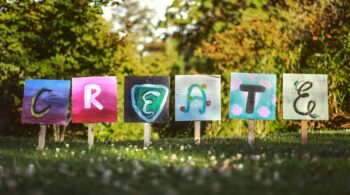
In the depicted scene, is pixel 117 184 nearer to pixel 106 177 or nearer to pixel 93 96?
pixel 106 177

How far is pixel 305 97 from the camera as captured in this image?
10.2 metres

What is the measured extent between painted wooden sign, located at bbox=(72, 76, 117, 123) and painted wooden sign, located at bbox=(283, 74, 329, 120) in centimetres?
331

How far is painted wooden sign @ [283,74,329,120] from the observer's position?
10.2m

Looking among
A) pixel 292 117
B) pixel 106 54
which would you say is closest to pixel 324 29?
pixel 106 54

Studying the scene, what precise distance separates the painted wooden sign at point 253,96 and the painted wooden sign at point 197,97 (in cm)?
38

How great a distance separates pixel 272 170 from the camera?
20.2 feet

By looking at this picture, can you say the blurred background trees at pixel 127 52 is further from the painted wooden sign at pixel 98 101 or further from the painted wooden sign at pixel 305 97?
the painted wooden sign at pixel 305 97

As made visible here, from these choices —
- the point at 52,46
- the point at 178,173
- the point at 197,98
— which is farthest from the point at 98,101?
the point at 52,46

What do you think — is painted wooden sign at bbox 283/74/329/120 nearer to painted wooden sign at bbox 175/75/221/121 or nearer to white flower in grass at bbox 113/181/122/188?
painted wooden sign at bbox 175/75/221/121

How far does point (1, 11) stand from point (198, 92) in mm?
7310

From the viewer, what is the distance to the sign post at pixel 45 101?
33.8ft

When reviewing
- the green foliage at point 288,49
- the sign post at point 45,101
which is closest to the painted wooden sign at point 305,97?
the sign post at point 45,101

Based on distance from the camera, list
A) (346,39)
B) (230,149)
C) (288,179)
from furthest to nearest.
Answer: (346,39) < (230,149) < (288,179)

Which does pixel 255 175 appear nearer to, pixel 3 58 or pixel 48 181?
pixel 48 181
